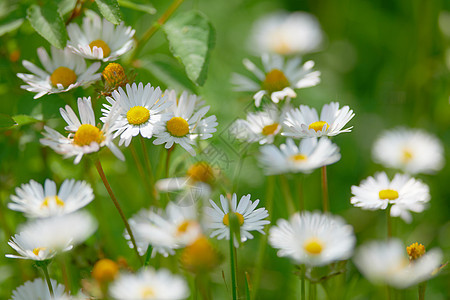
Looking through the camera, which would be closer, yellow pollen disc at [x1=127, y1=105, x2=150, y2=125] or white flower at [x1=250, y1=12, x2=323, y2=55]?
yellow pollen disc at [x1=127, y1=105, x2=150, y2=125]

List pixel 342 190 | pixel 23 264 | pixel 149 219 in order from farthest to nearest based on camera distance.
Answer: pixel 342 190 < pixel 23 264 < pixel 149 219

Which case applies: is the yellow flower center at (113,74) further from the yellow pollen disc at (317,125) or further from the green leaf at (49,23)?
the yellow pollen disc at (317,125)

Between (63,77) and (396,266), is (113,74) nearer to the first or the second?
(63,77)

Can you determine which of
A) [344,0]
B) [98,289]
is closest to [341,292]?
[98,289]

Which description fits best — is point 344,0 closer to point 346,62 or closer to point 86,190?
point 346,62

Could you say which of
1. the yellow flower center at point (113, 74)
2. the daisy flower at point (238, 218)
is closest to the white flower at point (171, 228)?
the daisy flower at point (238, 218)

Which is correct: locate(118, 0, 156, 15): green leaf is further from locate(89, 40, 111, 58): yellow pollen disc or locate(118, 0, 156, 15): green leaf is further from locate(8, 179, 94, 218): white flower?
locate(8, 179, 94, 218): white flower

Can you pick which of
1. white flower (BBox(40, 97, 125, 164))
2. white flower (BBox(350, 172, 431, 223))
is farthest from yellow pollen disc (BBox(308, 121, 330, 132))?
white flower (BBox(40, 97, 125, 164))
